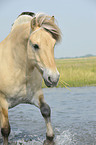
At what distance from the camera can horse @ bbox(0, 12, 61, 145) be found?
3.71m

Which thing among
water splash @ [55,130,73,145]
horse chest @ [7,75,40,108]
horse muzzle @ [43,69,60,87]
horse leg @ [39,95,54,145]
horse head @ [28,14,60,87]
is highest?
horse head @ [28,14,60,87]

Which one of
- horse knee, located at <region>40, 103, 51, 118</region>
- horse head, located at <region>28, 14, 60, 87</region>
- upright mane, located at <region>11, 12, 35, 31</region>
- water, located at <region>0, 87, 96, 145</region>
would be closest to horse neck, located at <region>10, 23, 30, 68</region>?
horse head, located at <region>28, 14, 60, 87</region>

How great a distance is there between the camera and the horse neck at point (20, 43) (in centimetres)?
409

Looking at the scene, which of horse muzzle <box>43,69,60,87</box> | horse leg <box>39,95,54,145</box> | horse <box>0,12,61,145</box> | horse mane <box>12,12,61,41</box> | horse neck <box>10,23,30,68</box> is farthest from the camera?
horse leg <box>39,95,54,145</box>

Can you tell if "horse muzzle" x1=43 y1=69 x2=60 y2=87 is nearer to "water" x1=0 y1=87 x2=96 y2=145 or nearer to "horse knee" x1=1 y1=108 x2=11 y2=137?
"horse knee" x1=1 y1=108 x2=11 y2=137

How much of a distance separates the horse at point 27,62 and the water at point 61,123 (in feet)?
3.61

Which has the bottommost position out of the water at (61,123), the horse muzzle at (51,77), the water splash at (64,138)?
the water at (61,123)

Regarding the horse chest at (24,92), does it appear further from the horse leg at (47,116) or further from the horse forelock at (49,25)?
the horse forelock at (49,25)

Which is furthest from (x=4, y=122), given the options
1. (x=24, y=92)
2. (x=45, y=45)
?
(x=45, y=45)

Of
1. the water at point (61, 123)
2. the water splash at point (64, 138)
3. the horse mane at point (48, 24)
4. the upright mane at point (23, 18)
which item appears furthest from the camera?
the water at point (61, 123)

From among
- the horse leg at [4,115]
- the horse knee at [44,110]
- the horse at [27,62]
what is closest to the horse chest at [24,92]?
the horse at [27,62]

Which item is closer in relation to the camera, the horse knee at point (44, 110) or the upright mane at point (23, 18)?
the horse knee at point (44, 110)

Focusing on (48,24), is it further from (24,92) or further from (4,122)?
(4,122)

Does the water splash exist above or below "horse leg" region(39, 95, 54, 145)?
below
